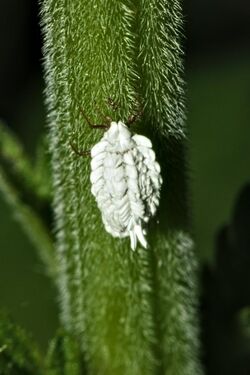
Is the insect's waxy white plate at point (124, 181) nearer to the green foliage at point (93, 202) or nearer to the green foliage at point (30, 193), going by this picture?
the green foliage at point (93, 202)

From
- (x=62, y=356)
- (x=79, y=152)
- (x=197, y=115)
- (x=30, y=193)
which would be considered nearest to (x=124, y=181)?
(x=79, y=152)

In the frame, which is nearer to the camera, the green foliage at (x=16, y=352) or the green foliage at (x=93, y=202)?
the green foliage at (x=93, y=202)

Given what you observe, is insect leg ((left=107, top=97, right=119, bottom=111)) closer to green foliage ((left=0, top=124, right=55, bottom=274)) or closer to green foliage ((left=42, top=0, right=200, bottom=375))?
green foliage ((left=42, top=0, right=200, bottom=375))

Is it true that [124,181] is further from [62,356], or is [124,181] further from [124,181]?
[62,356]

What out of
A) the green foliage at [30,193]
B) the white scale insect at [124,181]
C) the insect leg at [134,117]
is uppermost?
the insect leg at [134,117]

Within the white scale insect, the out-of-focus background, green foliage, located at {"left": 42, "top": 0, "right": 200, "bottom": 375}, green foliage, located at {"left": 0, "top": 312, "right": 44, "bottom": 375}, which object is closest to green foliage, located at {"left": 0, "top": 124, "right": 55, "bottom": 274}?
green foliage, located at {"left": 42, "top": 0, "right": 200, "bottom": 375}

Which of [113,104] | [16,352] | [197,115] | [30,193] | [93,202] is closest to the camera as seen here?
[113,104]

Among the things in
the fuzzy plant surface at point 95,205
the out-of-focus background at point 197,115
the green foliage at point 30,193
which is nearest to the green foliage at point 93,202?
the fuzzy plant surface at point 95,205

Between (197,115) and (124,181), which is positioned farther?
(197,115)
